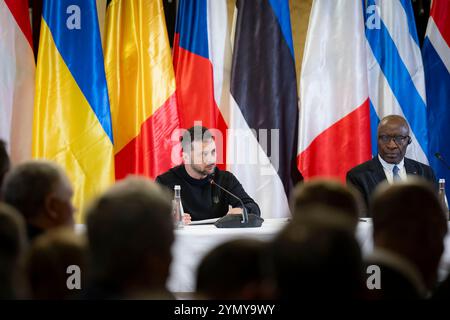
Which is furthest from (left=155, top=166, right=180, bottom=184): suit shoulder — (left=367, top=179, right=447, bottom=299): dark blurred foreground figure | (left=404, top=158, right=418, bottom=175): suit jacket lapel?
(left=367, top=179, right=447, bottom=299): dark blurred foreground figure

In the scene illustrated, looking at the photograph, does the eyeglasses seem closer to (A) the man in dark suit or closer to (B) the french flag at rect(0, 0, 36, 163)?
(A) the man in dark suit

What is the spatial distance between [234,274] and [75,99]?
165 inches

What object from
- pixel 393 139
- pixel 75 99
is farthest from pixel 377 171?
pixel 75 99

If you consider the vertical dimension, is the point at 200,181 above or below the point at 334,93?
below

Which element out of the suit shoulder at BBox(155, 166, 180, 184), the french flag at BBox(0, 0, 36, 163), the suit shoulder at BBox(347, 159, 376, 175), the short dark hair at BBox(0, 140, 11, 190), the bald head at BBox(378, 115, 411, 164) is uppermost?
the french flag at BBox(0, 0, 36, 163)

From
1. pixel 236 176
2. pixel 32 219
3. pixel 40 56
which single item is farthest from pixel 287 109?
pixel 32 219

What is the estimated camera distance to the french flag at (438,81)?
227 inches

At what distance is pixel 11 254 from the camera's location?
156cm

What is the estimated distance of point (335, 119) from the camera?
18.5 ft

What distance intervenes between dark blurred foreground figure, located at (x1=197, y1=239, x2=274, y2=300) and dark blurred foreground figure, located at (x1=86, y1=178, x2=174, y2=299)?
164mm

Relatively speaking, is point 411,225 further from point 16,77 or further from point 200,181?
point 16,77

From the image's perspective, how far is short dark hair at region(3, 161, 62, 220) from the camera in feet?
7.38

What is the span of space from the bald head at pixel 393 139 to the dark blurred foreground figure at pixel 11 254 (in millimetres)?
3773

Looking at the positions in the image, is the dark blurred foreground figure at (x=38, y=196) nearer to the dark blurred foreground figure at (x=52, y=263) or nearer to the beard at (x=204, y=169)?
the dark blurred foreground figure at (x=52, y=263)
